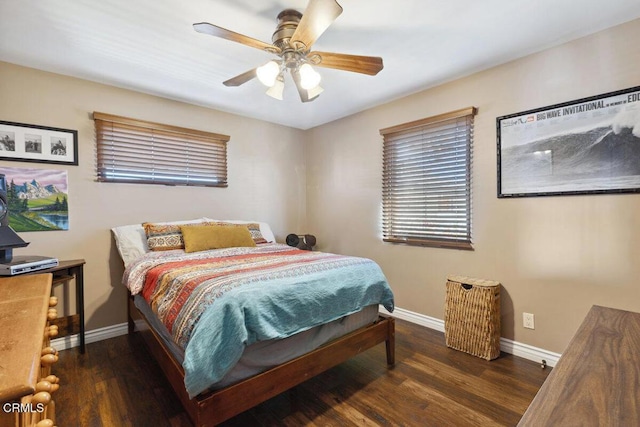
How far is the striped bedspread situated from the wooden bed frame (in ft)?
0.42

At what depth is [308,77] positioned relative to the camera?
1.91 metres

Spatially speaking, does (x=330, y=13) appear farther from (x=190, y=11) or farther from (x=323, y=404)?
(x=323, y=404)

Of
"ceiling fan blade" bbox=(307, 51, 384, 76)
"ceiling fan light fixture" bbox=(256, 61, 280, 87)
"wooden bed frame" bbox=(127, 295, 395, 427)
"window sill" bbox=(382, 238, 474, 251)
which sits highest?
"ceiling fan blade" bbox=(307, 51, 384, 76)

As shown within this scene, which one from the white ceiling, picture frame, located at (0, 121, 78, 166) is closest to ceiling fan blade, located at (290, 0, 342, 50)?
the white ceiling

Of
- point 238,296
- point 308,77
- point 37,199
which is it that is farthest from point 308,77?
point 37,199

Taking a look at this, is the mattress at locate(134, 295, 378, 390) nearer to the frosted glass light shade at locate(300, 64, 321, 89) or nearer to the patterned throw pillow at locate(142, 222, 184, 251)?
the patterned throw pillow at locate(142, 222, 184, 251)

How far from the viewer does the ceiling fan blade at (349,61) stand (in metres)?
1.84

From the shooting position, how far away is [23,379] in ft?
1.89

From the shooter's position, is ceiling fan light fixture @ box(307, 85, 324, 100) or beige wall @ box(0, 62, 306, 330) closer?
ceiling fan light fixture @ box(307, 85, 324, 100)

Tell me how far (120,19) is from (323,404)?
2713mm

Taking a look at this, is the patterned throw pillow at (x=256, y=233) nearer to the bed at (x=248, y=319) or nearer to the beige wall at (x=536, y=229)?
the bed at (x=248, y=319)

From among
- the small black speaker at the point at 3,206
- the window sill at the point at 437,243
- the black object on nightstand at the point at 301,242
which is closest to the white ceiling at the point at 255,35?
the small black speaker at the point at 3,206

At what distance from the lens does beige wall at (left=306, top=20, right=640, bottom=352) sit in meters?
1.99

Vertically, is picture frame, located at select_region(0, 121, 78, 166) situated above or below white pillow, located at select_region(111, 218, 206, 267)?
above
